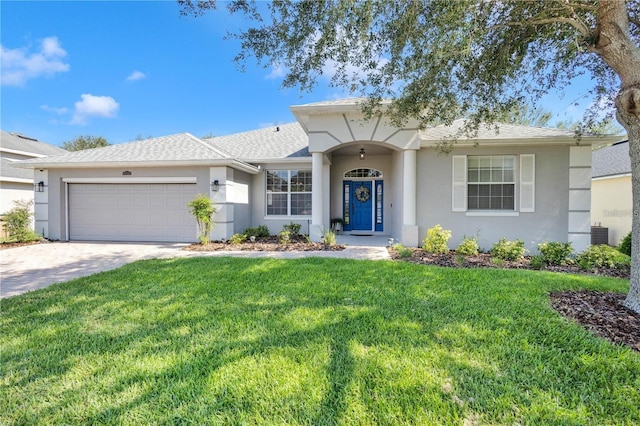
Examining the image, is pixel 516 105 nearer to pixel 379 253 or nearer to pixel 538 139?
pixel 538 139

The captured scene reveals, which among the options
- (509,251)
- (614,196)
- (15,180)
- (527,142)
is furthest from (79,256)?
(614,196)

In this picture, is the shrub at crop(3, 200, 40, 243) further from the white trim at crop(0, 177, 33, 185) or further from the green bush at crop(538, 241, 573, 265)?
the green bush at crop(538, 241, 573, 265)

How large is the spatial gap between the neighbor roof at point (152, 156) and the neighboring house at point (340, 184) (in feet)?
0.14

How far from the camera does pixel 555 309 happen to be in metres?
3.88

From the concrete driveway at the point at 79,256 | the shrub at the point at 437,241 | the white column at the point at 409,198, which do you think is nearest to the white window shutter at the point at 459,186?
the white column at the point at 409,198

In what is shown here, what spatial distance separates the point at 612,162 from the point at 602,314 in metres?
14.8

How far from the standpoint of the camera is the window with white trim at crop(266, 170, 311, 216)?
38.5ft

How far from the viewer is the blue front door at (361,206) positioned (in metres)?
12.8

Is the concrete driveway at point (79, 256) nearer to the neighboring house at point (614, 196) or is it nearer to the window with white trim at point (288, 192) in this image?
the window with white trim at point (288, 192)

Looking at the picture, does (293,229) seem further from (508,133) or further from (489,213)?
(508,133)

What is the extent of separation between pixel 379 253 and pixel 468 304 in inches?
161

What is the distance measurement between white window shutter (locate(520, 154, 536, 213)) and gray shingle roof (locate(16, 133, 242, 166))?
920 cm

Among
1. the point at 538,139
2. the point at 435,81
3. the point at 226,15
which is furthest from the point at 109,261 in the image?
the point at 538,139

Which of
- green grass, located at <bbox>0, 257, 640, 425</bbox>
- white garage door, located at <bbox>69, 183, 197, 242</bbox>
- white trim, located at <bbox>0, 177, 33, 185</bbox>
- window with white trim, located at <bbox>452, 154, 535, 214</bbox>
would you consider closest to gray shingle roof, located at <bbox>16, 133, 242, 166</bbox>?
white garage door, located at <bbox>69, 183, 197, 242</bbox>
